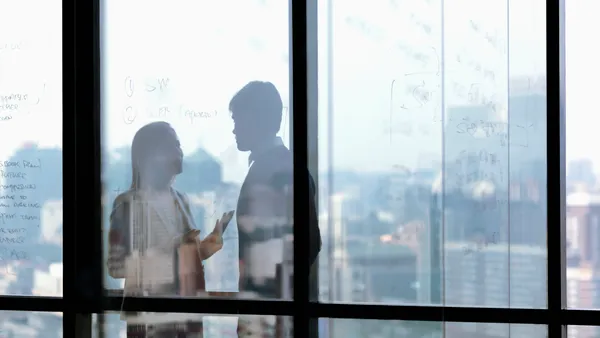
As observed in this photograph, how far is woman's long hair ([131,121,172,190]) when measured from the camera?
2.50 m

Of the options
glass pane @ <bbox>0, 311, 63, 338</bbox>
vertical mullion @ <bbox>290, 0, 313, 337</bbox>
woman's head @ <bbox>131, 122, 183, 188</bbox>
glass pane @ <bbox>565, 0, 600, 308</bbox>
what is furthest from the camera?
glass pane @ <bbox>0, 311, 63, 338</bbox>

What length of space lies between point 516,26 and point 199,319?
152cm

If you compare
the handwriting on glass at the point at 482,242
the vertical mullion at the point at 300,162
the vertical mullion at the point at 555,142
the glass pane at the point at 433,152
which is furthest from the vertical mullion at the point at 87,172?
the vertical mullion at the point at 555,142

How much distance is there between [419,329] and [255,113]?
3.12 ft

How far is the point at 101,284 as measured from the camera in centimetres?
258

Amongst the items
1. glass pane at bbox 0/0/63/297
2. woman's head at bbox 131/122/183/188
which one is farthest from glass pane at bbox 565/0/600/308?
glass pane at bbox 0/0/63/297

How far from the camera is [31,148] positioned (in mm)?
2582

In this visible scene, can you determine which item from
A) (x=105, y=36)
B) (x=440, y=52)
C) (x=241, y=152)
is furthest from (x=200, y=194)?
(x=440, y=52)

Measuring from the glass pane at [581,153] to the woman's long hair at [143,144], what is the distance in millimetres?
1413

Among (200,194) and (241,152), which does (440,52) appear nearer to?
(241,152)

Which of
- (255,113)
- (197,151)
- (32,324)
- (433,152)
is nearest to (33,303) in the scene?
(32,324)

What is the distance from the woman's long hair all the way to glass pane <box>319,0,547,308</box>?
60 centimetres

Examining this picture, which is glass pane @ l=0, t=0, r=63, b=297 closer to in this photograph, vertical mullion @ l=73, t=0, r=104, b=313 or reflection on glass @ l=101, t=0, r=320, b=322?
vertical mullion @ l=73, t=0, r=104, b=313

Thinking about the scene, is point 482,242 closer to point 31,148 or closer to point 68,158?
point 68,158
